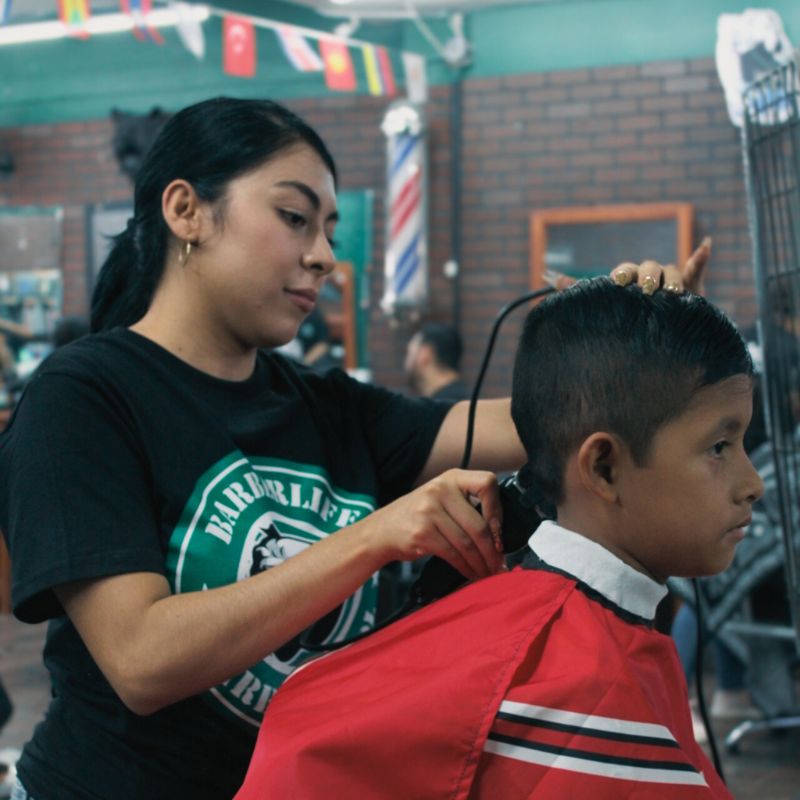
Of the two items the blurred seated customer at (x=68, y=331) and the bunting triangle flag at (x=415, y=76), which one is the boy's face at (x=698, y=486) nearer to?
the blurred seated customer at (x=68, y=331)

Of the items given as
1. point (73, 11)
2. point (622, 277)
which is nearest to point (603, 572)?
point (622, 277)

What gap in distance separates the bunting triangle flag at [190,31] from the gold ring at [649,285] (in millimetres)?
4781

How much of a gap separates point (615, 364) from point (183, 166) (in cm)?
58

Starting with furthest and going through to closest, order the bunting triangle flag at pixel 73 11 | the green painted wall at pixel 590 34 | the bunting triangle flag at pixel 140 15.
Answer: the green painted wall at pixel 590 34
the bunting triangle flag at pixel 140 15
the bunting triangle flag at pixel 73 11

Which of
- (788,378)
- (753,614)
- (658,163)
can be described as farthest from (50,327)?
(788,378)

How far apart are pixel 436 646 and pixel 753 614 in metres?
2.96

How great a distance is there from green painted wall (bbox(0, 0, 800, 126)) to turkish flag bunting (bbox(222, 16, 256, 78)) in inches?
11.0

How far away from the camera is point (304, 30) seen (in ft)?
18.1

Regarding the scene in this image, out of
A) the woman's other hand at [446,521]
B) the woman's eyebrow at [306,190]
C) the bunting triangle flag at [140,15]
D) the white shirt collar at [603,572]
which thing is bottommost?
the white shirt collar at [603,572]

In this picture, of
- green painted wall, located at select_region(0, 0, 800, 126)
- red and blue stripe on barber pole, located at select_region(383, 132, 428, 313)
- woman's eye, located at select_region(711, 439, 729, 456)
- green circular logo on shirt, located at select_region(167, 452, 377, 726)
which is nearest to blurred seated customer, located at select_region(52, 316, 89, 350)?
green painted wall, located at select_region(0, 0, 800, 126)

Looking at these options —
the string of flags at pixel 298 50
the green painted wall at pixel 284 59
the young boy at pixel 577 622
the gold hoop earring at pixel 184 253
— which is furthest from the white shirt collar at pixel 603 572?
the green painted wall at pixel 284 59

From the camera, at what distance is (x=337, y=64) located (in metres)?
5.67

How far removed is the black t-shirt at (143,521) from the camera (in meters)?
1.07

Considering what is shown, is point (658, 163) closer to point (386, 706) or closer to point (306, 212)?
point (306, 212)
